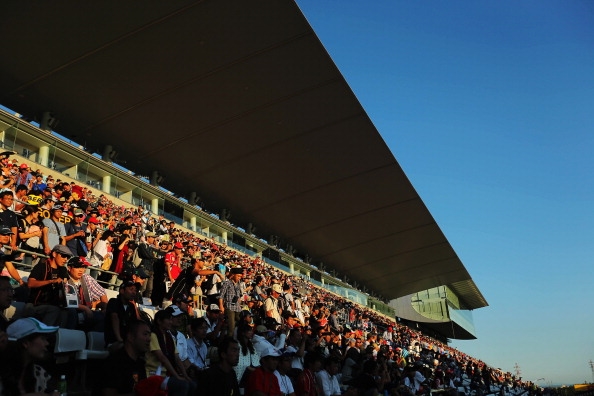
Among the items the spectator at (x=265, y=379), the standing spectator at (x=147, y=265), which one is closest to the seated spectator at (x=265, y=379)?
the spectator at (x=265, y=379)

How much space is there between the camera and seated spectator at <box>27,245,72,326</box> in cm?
516

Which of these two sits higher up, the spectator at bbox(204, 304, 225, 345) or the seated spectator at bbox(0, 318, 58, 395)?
the spectator at bbox(204, 304, 225, 345)

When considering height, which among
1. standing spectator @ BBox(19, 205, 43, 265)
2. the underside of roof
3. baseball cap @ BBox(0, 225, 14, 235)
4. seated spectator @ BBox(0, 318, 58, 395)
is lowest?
seated spectator @ BBox(0, 318, 58, 395)

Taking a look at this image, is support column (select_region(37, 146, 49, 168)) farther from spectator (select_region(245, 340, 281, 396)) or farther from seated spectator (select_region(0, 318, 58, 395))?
seated spectator (select_region(0, 318, 58, 395))

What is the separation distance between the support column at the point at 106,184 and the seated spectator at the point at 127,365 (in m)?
12.7

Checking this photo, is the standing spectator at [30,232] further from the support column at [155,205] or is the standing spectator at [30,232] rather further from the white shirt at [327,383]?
the support column at [155,205]

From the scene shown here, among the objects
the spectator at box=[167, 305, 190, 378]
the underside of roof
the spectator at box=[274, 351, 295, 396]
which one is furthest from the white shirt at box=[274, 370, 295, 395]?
the underside of roof

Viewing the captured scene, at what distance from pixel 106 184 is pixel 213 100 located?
4299 millimetres

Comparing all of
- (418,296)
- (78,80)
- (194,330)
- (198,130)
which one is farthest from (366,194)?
(418,296)

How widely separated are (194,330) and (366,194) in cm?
1699

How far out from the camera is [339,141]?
18.4 meters

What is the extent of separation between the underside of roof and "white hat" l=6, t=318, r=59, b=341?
10265mm

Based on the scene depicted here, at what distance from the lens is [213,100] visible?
15.5m

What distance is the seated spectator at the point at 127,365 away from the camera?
379 centimetres
